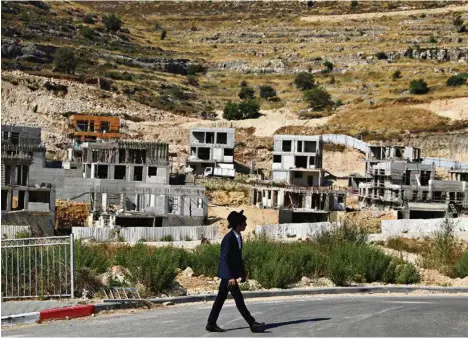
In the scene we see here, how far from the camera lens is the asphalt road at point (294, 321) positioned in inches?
543

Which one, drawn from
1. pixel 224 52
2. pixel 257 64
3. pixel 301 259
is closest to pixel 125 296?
pixel 301 259

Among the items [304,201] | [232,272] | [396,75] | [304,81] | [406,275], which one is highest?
[396,75]

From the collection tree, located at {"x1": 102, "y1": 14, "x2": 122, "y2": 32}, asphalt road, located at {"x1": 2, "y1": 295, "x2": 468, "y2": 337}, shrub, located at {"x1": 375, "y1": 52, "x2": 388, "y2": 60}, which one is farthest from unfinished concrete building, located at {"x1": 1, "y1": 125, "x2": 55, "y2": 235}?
tree, located at {"x1": 102, "y1": 14, "x2": 122, "y2": 32}

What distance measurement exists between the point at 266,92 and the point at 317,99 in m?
11.0

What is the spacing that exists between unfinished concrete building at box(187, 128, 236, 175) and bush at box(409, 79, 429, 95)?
30.0 meters

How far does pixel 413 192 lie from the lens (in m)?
64.7

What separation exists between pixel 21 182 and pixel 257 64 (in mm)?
80506

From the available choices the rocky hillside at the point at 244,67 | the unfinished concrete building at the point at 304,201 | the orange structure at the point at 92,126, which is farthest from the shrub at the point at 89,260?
the orange structure at the point at 92,126

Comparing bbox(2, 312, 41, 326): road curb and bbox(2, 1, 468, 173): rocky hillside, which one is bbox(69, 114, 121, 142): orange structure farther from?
bbox(2, 312, 41, 326): road curb

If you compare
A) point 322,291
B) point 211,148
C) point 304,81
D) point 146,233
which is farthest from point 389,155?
point 322,291

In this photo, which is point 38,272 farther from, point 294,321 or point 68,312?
point 294,321

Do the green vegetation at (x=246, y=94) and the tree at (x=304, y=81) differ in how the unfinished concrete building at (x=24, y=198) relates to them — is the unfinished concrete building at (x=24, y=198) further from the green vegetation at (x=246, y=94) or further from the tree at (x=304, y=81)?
the tree at (x=304, y=81)

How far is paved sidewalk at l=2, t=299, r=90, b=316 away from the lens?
15.4 meters

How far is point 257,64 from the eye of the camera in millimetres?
129875
